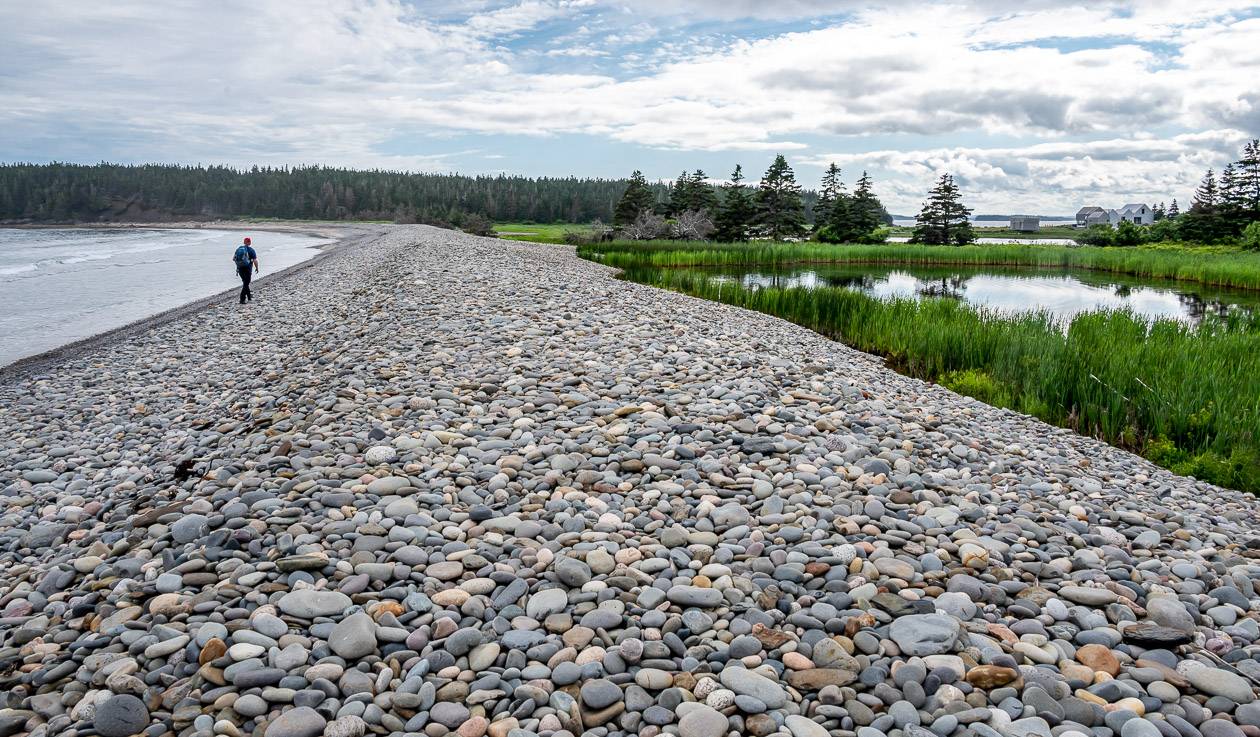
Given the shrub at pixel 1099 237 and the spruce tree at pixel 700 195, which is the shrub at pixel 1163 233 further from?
the spruce tree at pixel 700 195

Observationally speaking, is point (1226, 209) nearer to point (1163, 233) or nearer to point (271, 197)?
point (1163, 233)

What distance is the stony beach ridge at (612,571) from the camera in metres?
3.14

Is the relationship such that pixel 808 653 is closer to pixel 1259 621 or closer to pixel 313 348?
pixel 1259 621

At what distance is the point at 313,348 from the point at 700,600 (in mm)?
9669

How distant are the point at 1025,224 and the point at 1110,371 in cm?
Result: 11250

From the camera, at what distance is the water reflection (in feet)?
86.9

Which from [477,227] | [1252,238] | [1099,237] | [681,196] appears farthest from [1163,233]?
[477,227]

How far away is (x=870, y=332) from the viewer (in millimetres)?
15328

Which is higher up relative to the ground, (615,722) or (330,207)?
(330,207)

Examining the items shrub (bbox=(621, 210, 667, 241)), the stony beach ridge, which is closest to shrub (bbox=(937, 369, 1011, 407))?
the stony beach ridge

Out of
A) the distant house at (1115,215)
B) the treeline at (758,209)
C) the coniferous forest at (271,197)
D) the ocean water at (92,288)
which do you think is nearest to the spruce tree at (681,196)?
the treeline at (758,209)

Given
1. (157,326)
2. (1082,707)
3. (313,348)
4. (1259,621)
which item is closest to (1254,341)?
(1259,621)

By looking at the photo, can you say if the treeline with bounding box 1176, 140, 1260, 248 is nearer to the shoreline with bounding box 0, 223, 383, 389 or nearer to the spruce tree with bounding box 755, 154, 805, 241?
the spruce tree with bounding box 755, 154, 805, 241

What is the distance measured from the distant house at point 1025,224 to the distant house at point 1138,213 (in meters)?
10.8
